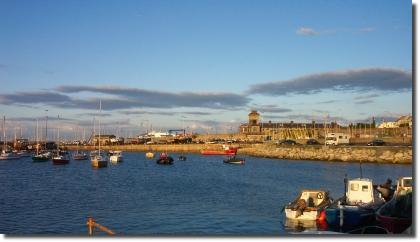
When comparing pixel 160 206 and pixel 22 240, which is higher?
pixel 22 240

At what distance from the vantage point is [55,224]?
19.8 metres

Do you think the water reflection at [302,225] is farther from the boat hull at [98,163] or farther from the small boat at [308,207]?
the boat hull at [98,163]

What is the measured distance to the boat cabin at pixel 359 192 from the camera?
2008 centimetres

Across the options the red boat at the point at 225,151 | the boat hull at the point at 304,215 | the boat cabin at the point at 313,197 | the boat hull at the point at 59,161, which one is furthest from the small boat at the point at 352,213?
the red boat at the point at 225,151

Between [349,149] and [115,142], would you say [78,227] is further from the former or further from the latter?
[115,142]

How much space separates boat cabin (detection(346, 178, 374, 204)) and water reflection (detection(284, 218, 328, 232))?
170cm

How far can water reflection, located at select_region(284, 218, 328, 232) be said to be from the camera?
18641mm

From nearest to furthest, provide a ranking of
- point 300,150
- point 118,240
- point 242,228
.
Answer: point 118,240 < point 242,228 < point 300,150

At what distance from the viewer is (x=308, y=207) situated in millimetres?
20609

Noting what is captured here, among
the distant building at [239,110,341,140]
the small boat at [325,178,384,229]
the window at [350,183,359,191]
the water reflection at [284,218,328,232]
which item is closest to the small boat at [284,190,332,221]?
the water reflection at [284,218,328,232]

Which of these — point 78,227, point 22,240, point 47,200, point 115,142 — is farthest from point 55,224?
point 115,142

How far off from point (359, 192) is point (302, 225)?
276 centimetres

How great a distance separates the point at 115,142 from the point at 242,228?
464 feet

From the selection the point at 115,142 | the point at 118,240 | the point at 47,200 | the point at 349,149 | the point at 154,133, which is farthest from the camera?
the point at 154,133
